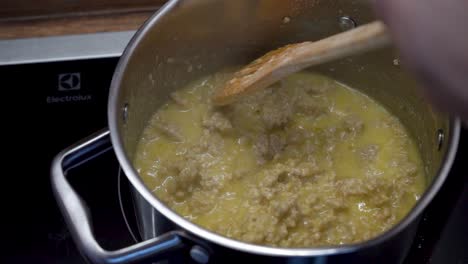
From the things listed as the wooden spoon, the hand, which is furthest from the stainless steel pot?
the hand

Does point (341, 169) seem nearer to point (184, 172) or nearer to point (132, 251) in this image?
point (184, 172)

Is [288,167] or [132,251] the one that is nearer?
[132,251]

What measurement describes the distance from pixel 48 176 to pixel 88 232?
1.29 feet

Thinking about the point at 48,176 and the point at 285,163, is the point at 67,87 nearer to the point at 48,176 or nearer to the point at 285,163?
the point at 48,176

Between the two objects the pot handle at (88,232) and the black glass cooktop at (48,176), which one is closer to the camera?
the pot handle at (88,232)

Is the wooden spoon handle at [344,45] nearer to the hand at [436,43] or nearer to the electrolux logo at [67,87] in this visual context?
the hand at [436,43]

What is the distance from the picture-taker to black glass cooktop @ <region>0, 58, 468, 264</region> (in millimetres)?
1247

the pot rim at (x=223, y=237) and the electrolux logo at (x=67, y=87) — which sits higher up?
the pot rim at (x=223, y=237)

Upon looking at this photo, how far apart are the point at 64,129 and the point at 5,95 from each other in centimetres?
14

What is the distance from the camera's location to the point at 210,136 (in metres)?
1.34

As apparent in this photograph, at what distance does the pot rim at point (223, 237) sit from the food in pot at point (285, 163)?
234mm

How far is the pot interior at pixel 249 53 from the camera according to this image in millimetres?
1250

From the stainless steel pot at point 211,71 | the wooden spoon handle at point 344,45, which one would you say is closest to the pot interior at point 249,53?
the stainless steel pot at point 211,71

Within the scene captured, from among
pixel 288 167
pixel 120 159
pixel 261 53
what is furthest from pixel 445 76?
pixel 261 53
